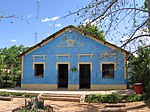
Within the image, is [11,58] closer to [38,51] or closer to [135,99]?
[38,51]

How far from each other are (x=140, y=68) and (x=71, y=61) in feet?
21.6

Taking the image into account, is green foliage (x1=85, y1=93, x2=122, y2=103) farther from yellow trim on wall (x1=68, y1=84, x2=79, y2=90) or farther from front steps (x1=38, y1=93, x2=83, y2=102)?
yellow trim on wall (x1=68, y1=84, x2=79, y2=90)

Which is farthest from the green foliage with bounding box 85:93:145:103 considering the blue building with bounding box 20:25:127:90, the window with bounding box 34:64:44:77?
the window with bounding box 34:64:44:77

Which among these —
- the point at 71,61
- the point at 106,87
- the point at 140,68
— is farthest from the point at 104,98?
the point at 71,61

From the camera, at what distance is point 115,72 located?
73.9ft

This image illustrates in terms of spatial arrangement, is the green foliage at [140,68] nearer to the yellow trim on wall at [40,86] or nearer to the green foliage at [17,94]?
the yellow trim on wall at [40,86]

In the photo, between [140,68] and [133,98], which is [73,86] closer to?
[140,68]

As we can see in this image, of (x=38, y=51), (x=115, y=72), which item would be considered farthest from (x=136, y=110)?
(x=38, y=51)

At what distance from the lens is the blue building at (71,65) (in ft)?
74.1

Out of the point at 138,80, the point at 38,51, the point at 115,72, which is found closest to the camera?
the point at 138,80

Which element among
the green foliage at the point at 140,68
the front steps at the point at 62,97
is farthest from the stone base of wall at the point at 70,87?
the front steps at the point at 62,97

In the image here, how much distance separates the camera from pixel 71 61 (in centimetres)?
2330

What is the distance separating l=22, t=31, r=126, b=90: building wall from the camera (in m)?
22.5

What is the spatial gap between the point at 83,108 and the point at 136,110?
3.39 meters
